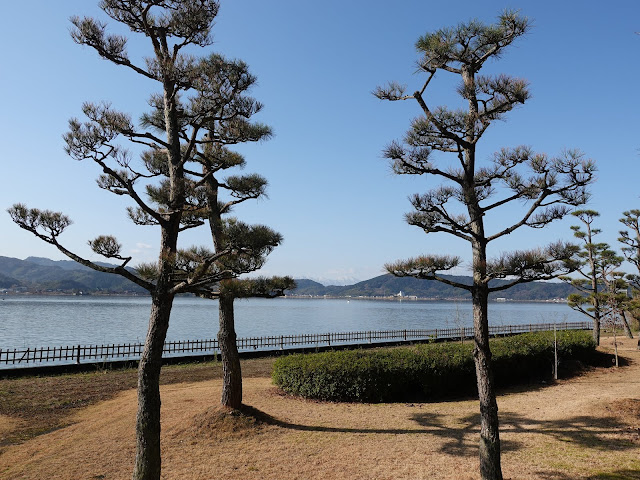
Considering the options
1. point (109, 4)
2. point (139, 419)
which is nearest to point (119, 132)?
point (109, 4)

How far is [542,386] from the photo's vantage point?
1352cm

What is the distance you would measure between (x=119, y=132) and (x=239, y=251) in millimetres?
2406

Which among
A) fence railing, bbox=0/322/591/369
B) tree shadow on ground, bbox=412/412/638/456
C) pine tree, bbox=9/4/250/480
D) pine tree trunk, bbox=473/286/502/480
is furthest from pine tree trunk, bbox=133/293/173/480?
fence railing, bbox=0/322/591/369

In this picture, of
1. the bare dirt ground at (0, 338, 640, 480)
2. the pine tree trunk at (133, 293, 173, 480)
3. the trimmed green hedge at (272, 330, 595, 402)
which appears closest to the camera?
the pine tree trunk at (133, 293, 173, 480)

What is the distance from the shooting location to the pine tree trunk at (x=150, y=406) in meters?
5.45

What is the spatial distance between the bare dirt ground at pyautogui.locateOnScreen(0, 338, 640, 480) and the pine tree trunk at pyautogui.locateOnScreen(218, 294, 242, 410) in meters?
0.47

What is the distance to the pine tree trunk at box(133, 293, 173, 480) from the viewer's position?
17.9ft

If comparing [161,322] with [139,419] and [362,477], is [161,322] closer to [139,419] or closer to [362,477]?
[139,419]

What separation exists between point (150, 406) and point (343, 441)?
3772mm

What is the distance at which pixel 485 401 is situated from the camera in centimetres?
610

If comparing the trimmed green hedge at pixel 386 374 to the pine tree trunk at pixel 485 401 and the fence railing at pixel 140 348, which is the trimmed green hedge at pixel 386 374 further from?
the fence railing at pixel 140 348

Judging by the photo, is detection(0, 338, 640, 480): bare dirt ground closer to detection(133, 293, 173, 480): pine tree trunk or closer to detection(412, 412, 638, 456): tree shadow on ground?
detection(412, 412, 638, 456): tree shadow on ground

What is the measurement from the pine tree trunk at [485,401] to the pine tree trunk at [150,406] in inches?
172

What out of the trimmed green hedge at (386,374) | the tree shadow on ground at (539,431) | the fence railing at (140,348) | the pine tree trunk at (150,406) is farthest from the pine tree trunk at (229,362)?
the fence railing at (140,348)
